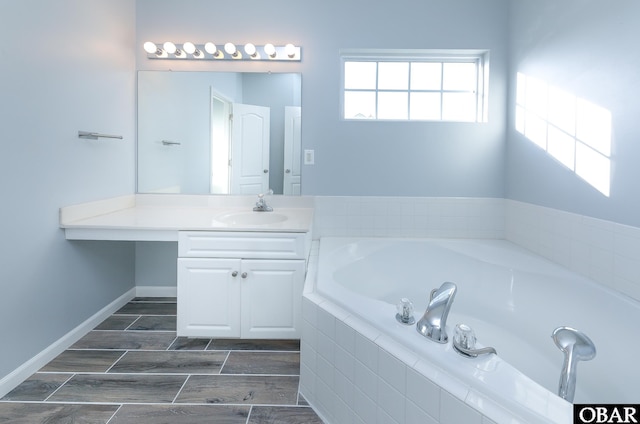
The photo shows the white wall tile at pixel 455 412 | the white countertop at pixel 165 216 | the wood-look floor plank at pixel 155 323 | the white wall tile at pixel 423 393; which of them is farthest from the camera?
the wood-look floor plank at pixel 155 323

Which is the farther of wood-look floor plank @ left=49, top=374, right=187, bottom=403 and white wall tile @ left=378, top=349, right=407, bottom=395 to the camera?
wood-look floor plank @ left=49, top=374, right=187, bottom=403

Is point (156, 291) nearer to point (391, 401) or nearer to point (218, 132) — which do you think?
point (218, 132)

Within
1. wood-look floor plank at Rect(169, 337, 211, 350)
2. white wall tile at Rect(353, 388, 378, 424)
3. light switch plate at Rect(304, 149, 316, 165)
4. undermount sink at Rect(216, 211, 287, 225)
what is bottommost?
wood-look floor plank at Rect(169, 337, 211, 350)

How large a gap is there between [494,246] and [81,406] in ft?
8.17

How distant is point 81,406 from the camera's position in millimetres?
1792

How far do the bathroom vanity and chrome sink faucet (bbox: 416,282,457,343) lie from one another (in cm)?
113

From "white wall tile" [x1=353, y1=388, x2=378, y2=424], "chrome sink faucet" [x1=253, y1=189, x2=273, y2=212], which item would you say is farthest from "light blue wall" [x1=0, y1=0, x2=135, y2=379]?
"white wall tile" [x1=353, y1=388, x2=378, y2=424]

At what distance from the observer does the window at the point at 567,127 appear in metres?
1.92

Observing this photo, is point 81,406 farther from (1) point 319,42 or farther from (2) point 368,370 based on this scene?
(1) point 319,42

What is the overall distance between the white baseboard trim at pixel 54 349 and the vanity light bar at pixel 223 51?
1.81 meters

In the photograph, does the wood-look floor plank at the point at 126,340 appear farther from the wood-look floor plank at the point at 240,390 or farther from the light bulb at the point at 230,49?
the light bulb at the point at 230,49

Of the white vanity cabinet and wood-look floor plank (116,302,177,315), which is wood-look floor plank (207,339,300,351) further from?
wood-look floor plank (116,302,177,315)

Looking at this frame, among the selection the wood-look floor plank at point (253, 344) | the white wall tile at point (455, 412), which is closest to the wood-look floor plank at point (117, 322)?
the wood-look floor plank at point (253, 344)

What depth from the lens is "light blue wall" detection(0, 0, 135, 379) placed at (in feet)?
6.12
